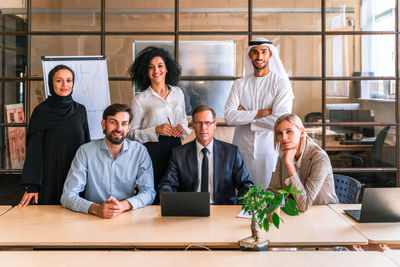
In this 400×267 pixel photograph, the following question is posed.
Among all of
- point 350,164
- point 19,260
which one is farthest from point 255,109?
point 19,260

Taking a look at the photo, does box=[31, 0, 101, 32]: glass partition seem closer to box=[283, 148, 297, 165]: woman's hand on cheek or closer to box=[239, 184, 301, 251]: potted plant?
box=[283, 148, 297, 165]: woman's hand on cheek

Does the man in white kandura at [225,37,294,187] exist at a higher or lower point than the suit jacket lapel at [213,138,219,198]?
higher

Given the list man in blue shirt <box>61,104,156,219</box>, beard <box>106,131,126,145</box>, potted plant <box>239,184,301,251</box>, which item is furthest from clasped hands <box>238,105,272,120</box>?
potted plant <box>239,184,301,251</box>

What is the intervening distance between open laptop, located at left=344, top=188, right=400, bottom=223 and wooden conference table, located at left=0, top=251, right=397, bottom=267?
42 centimetres

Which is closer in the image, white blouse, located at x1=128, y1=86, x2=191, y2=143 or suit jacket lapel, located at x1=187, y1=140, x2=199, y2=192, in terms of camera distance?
suit jacket lapel, located at x1=187, y1=140, x2=199, y2=192

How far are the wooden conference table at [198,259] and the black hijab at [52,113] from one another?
1.52 m

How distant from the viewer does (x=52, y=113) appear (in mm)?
3531

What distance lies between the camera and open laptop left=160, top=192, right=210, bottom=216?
2627 mm

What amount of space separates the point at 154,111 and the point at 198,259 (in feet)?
6.13

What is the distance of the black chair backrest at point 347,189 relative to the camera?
10.6ft

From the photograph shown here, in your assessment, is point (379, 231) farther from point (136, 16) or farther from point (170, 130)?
point (136, 16)

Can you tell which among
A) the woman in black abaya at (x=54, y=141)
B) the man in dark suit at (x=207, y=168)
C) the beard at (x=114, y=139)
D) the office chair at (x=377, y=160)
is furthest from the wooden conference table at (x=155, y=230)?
the office chair at (x=377, y=160)

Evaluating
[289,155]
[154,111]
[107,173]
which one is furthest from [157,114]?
[289,155]

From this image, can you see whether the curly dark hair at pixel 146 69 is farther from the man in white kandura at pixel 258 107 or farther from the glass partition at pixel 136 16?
the glass partition at pixel 136 16
